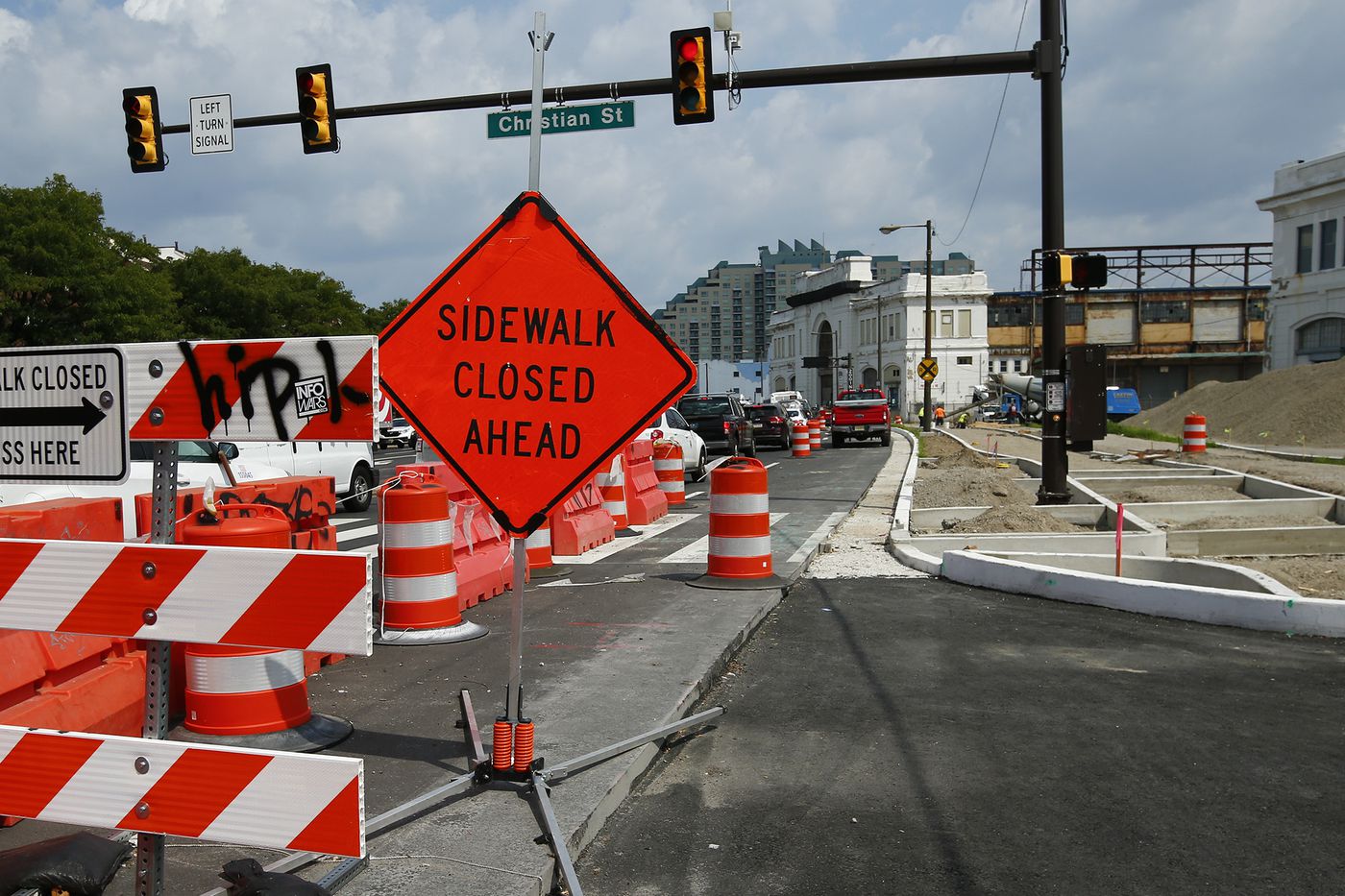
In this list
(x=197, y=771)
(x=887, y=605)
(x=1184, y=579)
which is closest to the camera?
(x=197, y=771)

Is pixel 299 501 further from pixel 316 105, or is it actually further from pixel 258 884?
pixel 316 105

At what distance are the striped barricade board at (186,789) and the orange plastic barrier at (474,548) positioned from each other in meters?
5.38

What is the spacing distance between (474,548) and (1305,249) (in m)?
59.8

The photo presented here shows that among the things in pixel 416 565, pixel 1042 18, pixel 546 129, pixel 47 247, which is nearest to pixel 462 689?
pixel 416 565

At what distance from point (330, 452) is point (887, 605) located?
11437 millimetres

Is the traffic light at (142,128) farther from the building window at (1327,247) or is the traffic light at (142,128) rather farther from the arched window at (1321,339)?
the building window at (1327,247)

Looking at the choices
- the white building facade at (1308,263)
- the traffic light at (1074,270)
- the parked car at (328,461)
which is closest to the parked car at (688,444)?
the parked car at (328,461)

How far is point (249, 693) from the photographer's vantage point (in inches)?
207

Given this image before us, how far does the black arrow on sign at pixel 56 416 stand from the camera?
11.0 ft

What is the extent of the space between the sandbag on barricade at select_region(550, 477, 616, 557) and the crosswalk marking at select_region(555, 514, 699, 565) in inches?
3.3

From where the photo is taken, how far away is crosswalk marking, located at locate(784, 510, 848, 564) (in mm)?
11633

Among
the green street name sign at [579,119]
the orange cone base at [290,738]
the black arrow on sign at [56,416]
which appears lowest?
the orange cone base at [290,738]

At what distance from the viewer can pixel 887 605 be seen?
9094 mm

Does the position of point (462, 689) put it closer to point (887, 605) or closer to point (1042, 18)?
point (887, 605)
